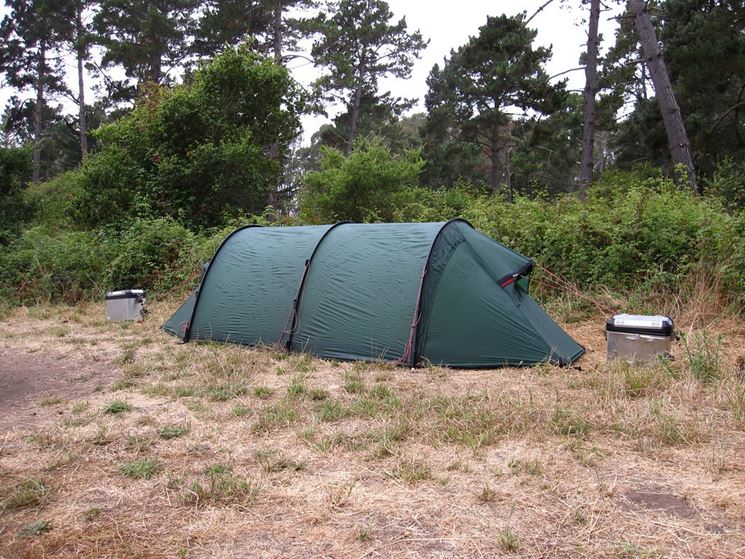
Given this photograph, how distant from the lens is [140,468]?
9.26 ft

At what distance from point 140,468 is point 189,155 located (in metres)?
10.1

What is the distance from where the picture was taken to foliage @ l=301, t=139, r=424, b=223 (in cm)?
1421

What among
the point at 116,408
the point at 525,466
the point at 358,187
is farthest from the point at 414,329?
the point at 358,187

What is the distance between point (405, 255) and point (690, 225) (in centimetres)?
381

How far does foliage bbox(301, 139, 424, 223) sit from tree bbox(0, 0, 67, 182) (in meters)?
15.2

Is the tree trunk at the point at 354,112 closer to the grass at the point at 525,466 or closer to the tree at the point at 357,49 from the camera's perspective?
the tree at the point at 357,49

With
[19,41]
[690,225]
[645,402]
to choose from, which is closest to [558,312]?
[690,225]

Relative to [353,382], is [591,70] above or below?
above

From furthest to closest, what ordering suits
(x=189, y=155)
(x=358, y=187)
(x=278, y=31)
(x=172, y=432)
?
(x=278, y=31)
(x=358, y=187)
(x=189, y=155)
(x=172, y=432)

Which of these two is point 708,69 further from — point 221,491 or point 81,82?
point 81,82

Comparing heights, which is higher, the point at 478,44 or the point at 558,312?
the point at 478,44

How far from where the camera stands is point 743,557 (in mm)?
2010

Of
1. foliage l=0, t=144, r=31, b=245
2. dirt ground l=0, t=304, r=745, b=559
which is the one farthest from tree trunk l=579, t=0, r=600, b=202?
foliage l=0, t=144, r=31, b=245

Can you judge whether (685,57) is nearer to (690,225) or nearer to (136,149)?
(690,225)
